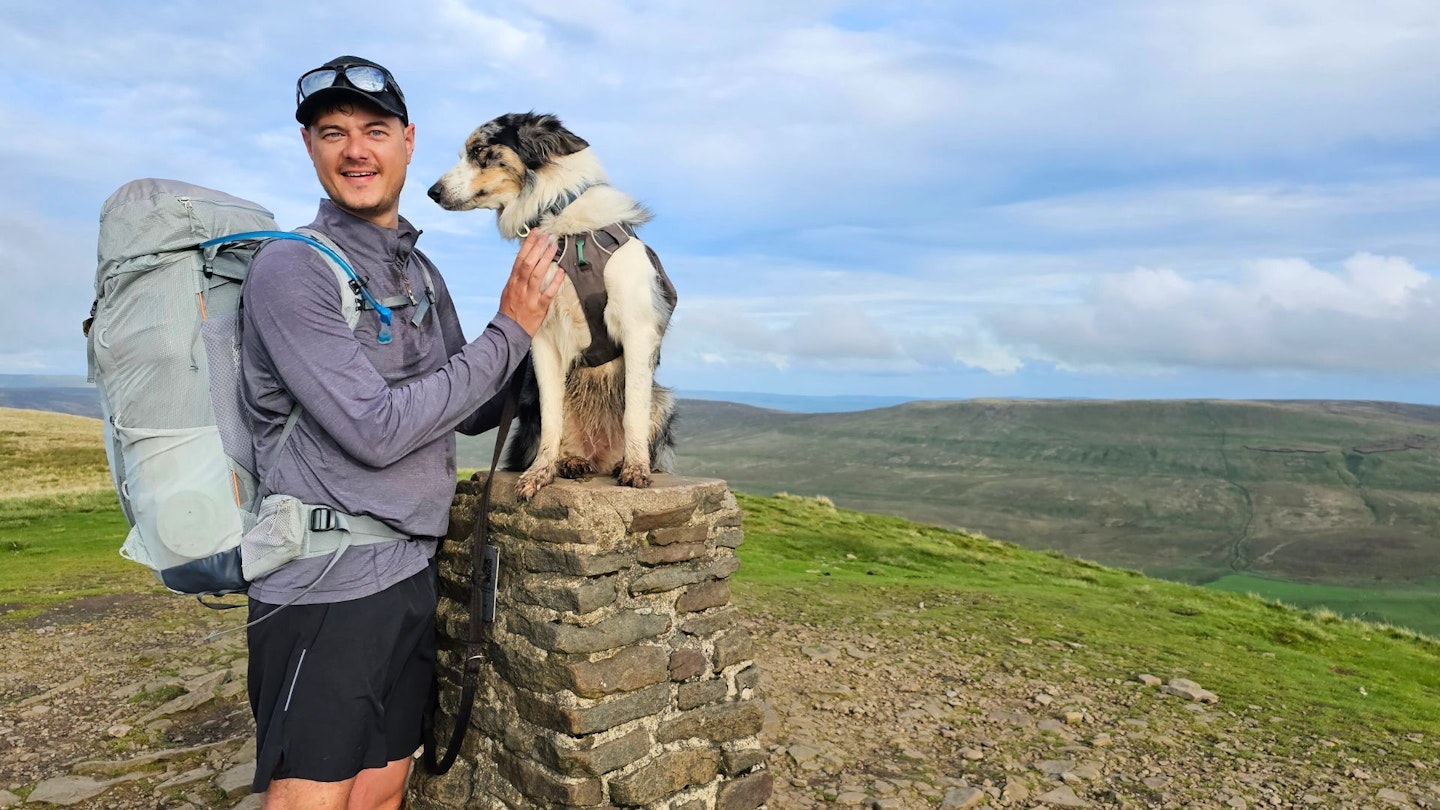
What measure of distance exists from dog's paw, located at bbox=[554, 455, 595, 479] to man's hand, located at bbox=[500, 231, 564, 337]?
3.88ft

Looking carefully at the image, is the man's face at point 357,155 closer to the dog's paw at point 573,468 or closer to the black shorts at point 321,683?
the black shorts at point 321,683

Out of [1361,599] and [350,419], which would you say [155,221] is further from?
[1361,599]

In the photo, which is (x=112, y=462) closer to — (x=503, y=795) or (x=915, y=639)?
(x=503, y=795)

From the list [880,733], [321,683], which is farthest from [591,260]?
[880,733]

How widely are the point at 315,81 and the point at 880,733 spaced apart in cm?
538

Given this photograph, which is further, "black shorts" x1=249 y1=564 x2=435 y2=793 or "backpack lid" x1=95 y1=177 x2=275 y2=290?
"black shorts" x1=249 y1=564 x2=435 y2=793

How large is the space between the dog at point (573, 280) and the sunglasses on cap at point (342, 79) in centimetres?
110

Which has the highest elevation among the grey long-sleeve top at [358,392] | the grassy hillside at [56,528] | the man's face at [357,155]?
the man's face at [357,155]

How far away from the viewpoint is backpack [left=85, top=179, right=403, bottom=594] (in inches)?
93.8

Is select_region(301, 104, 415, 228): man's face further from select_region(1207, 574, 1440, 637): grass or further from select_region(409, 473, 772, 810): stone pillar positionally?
select_region(1207, 574, 1440, 637): grass

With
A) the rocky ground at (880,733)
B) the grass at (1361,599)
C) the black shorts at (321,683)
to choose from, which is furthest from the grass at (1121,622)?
the grass at (1361,599)

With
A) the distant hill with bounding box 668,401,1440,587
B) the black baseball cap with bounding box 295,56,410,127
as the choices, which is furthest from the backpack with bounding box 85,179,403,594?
the distant hill with bounding box 668,401,1440,587

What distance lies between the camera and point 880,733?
5945 millimetres

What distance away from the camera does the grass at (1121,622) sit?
25.2 feet
